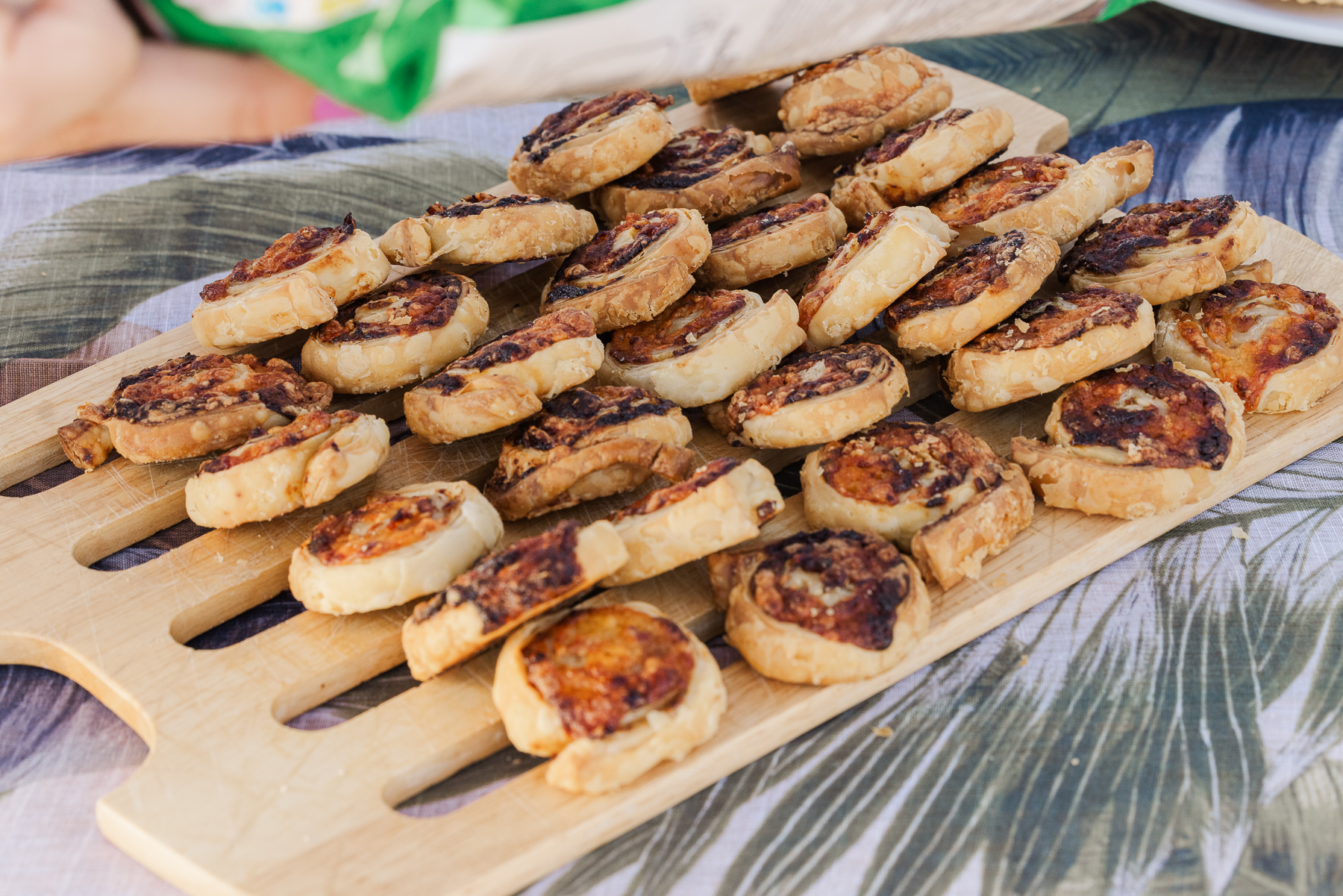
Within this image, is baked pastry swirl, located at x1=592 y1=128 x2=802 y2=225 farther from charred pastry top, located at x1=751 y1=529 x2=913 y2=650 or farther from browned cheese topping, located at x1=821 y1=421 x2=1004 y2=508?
charred pastry top, located at x1=751 y1=529 x2=913 y2=650

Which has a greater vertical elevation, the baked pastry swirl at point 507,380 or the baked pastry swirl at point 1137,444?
the baked pastry swirl at point 507,380

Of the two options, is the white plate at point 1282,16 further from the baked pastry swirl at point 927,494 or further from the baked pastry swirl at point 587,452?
the baked pastry swirl at point 587,452

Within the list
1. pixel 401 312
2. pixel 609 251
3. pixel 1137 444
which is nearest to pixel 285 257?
pixel 401 312

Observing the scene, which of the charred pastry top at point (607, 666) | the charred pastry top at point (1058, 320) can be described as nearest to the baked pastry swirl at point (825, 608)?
the charred pastry top at point (607, 666)

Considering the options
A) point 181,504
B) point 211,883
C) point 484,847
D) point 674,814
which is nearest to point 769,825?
point 674,814

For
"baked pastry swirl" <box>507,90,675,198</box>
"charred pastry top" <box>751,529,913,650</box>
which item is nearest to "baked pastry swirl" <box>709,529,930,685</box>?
"charred pastry top" <box>751,529,913,650</box>

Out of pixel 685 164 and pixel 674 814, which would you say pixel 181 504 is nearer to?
pixel 674 814
